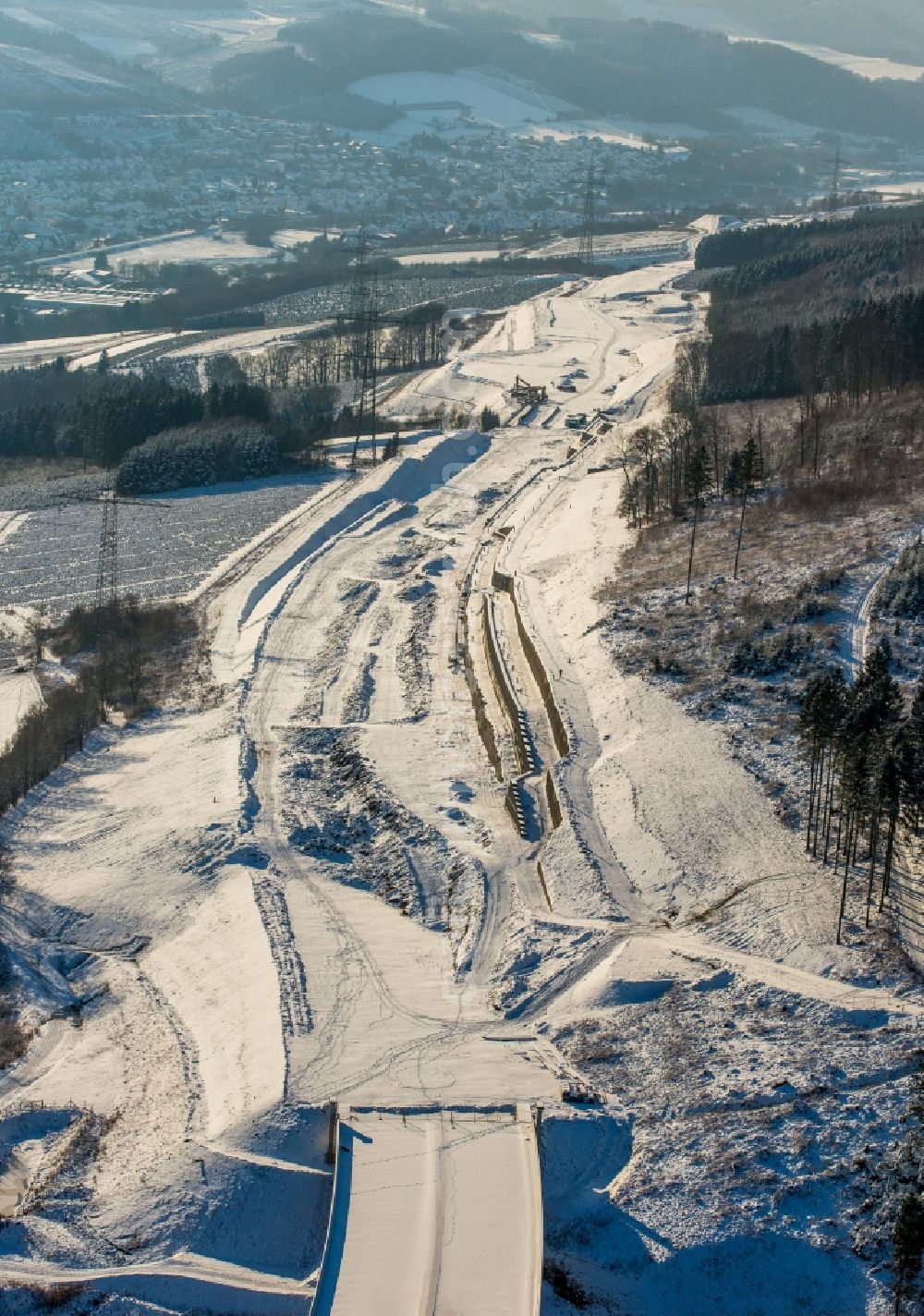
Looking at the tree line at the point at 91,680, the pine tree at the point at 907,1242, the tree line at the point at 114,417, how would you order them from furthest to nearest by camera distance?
the tree line at the point at 114,417 → the tree line at the point at 91,680 → the pine tree at the point at 907,1242

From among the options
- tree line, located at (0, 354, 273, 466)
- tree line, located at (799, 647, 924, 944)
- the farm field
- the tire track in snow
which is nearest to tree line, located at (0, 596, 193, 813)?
the farm field

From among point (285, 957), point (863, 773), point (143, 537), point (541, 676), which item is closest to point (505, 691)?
point (541, 676)

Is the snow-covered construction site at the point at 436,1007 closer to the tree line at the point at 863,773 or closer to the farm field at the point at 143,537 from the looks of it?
the tree line at the point at 863,773

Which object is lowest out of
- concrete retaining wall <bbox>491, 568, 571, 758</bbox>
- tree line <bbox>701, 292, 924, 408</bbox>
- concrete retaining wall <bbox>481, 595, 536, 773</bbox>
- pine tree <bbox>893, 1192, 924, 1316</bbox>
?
concrete retaining wall <bbox>481, 595, 536, 773</bbox>

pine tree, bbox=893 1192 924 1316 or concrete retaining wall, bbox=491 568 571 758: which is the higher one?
pine tree, bbox=893 1192 924 1316

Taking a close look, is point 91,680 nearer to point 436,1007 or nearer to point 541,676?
point 541,676

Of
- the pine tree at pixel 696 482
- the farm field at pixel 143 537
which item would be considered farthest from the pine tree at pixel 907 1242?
the farm field at pixel 143 537

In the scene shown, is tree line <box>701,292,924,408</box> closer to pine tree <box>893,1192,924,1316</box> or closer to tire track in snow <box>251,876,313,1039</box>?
tire track in snow <box>251,876,313,1039</box>
